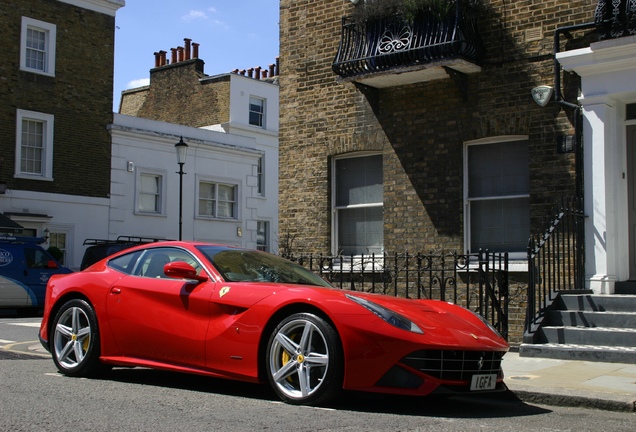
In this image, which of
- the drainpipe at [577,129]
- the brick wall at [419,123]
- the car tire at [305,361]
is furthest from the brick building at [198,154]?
the car tire at [305,361]

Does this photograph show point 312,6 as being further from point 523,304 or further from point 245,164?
point 245,164

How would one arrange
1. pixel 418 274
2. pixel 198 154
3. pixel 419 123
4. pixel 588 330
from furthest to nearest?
pixel 198 154, pixel 419 123, pixel 418 274, pixel 588 330

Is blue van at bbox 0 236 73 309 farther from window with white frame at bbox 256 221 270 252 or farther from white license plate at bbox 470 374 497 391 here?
window with white frame at bbox 256 221 270 252

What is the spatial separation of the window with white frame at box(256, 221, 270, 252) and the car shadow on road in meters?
30.2

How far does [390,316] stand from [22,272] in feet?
49.2

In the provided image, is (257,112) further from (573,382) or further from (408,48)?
(573,382)

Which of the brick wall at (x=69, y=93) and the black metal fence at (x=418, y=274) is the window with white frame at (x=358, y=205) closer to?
the black metal fence at (x=418, y=274)

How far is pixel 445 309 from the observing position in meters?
7.22

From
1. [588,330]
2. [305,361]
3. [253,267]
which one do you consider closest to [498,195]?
[588,330]

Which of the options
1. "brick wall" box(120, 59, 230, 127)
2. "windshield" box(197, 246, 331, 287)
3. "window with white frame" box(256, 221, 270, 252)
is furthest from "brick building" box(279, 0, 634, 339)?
"brick wall" box(120, 59, 230, 127)

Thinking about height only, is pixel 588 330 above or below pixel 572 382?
above

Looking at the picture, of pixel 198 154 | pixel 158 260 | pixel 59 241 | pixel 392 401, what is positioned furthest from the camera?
pixel 198 154

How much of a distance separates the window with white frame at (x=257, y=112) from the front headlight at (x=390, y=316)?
3332 centimetres

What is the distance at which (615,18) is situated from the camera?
1047cm
